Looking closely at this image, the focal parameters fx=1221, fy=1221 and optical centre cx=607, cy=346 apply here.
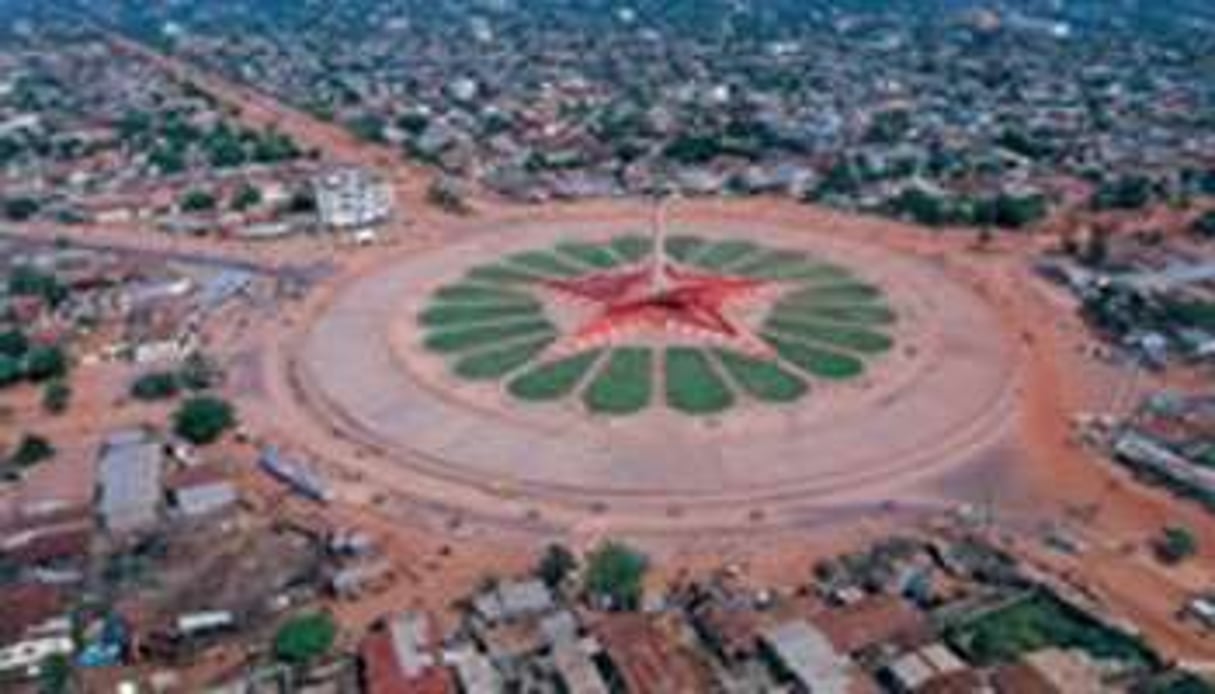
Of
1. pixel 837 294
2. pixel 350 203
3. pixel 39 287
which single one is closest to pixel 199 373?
pixel 39 287

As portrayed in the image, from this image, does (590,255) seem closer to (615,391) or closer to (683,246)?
(683,246)

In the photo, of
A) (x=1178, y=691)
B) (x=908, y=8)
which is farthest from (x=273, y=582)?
(x=908, y=8)

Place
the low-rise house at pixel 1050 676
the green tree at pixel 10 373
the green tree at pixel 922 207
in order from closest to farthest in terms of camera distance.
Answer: the low-rise house at pixel 1050 676, the green tree at pixel 10 373, the green tree at pixel 922 207

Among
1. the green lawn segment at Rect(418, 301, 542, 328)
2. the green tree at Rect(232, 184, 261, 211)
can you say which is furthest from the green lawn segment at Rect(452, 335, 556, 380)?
the green tree at Rect(232, 184, 261, 211)

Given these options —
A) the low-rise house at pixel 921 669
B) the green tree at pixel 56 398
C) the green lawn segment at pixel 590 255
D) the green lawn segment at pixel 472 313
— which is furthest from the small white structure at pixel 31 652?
the green lawn segment at pixel 590 255

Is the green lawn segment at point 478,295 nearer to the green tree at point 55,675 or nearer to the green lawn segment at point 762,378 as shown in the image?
the green lawn segment at point 762,378

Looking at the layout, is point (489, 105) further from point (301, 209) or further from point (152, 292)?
point (152, 292)
